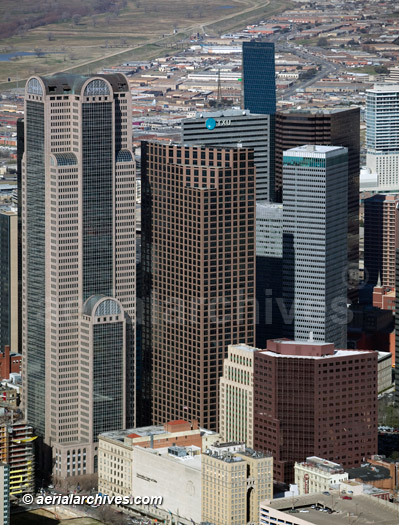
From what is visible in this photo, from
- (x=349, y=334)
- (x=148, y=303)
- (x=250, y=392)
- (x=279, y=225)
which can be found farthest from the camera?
(x=349, y=334)

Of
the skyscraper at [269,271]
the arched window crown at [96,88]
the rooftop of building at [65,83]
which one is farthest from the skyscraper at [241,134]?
the rooftop of building at [65,83]

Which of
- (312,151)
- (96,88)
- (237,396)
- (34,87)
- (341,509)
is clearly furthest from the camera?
(312,151)

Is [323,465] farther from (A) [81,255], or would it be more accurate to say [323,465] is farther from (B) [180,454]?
(A) [81,255]

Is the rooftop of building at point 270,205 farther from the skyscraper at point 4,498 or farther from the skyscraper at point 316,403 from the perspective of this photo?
the skyscraper at point 4,498

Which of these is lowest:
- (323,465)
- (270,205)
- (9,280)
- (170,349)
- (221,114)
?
(323,465)

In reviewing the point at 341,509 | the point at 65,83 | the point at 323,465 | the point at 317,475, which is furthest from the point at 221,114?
the point at 341,509

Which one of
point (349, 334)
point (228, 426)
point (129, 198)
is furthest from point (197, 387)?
point (349, 334)

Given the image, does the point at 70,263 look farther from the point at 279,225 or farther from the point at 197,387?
the point at 279,225

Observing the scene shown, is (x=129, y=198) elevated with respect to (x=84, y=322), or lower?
elevated
